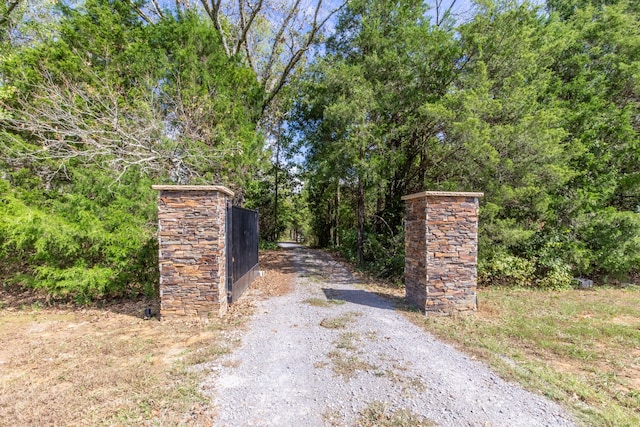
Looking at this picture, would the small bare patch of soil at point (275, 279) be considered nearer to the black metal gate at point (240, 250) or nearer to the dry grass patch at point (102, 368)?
the black metal gate at point (240, 250)

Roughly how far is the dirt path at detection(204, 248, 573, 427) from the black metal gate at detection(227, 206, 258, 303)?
1115 mm

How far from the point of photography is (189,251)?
4.36 meters

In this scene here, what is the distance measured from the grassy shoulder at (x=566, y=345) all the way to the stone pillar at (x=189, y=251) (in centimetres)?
328

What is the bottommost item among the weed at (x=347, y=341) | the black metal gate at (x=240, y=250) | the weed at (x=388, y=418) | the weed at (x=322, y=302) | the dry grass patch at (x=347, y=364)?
the weed at (x=322, y=302)

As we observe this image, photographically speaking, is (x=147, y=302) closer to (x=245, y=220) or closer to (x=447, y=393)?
(x=245, y=220)

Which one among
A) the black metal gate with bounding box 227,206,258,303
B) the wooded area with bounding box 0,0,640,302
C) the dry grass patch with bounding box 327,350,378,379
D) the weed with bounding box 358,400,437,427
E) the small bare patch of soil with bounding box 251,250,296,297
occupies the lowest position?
the small bare patch of soil with bounding box 251,250,296,297

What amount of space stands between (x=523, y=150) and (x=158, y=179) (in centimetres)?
799

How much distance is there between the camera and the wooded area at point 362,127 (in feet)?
16.9

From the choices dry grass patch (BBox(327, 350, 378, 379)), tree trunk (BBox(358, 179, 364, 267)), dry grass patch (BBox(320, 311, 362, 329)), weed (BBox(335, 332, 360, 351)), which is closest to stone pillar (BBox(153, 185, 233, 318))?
dry grass patch (BBox(320, 311, 362, 329))

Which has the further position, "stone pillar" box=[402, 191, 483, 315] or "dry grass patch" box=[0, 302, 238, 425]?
"stone pillar" box=[402, 191, 483, 315]

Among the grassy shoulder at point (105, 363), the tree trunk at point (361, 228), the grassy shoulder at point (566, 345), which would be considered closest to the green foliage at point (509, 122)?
the tree trunk at point (361, 228)

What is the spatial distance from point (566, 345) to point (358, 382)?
288cm

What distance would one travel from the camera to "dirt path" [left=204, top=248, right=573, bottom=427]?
86.8 inches

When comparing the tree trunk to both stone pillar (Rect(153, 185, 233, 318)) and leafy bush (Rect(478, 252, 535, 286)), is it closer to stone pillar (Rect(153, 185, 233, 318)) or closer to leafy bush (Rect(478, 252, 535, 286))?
leafy bush (Rect(478, 252, 535, 286))
